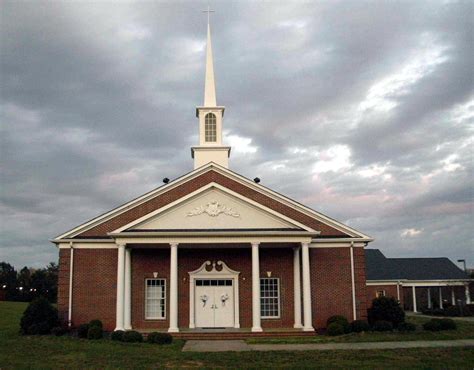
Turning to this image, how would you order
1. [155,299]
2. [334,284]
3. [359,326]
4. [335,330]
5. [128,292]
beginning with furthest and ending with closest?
[334,284] < [155,299] < [128,292] < [359,326] < [335,330]

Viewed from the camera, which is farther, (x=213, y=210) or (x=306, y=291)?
(x=213, y=210)

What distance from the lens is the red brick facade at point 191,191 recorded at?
2808 cm

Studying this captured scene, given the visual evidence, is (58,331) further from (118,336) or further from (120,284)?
(118,336)

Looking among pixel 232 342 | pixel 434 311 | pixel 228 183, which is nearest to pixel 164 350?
pixel 232 342

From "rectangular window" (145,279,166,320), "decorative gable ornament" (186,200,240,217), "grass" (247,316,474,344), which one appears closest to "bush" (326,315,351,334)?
"grass" (247,316,474,344)

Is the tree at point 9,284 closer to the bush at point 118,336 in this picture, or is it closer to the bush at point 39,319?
the bush at point 39,319

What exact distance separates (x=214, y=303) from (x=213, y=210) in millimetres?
4944

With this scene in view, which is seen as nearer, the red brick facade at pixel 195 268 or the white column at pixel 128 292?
the white column at pixel 128 292

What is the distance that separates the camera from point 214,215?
26656 mm

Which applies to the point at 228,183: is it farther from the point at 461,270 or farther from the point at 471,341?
the point at 461,270

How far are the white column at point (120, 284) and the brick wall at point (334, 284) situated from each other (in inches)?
379

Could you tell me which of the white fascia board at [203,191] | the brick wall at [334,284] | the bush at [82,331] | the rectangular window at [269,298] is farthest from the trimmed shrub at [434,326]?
the bush at [82,331]

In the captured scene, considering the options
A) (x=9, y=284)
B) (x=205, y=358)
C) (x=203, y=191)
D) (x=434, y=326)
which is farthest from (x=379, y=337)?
(x=9, y=284)

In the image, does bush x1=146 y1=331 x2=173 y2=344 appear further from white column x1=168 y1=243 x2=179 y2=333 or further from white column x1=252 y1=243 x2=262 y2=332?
white column x1=252 y1=243 x2=262 y2=332
